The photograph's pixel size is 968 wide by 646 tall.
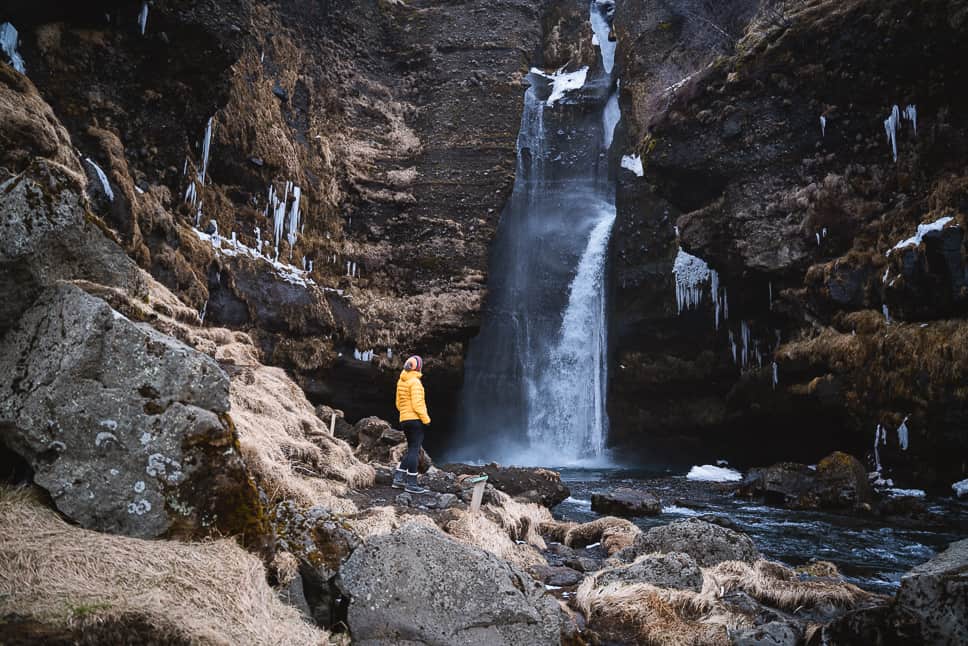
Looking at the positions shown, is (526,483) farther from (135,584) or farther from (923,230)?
(923,230)

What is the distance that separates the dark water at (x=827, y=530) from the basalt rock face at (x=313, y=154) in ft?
36.8

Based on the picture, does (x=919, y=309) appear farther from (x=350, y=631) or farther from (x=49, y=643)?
(x=49, y=643)

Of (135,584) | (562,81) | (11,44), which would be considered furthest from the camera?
(562,81)

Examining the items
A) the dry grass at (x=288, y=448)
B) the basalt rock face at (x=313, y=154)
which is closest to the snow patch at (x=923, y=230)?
the basalt rock face at (x=313, y=154)

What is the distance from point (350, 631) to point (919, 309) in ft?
63.5

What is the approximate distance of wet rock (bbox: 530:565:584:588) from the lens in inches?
295

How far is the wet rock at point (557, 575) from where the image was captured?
7484mm

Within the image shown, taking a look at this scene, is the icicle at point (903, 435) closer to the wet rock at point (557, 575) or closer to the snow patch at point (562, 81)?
the wet rock at point (557, 575)

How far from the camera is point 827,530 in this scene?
43.7ft

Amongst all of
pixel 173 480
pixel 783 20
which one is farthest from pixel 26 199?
pixel 783 20

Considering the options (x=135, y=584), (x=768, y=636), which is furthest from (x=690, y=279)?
(x=135, y=584)

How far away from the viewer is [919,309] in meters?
18.1

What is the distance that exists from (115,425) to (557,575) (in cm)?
543

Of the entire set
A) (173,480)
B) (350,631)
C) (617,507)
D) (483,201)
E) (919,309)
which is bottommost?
(617,507)
